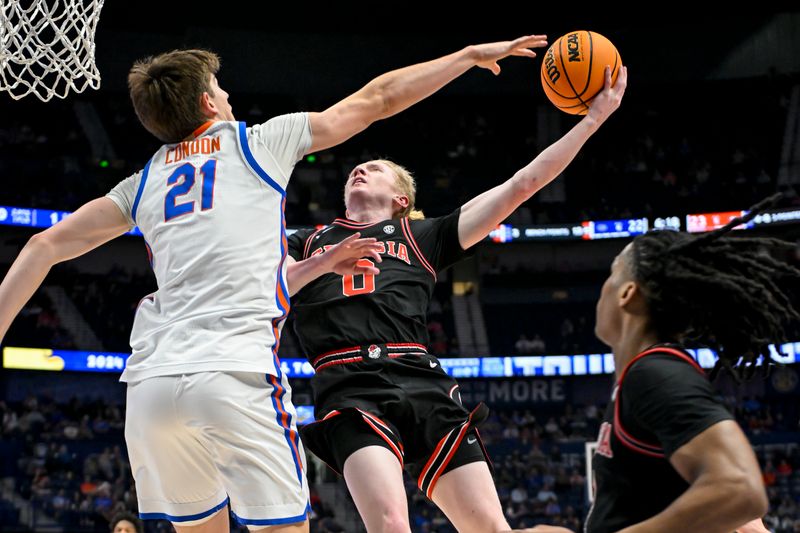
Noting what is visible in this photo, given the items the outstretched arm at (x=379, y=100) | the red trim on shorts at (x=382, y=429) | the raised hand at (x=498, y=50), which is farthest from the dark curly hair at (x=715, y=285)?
the red trim on shorts at (x=382, y=429)

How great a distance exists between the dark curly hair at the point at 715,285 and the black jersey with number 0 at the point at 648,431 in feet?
0.56

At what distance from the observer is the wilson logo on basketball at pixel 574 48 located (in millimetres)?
4438

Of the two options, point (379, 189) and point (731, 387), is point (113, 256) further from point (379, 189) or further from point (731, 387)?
point (379, 189)

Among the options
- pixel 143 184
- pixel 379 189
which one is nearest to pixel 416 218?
pixel 379 189

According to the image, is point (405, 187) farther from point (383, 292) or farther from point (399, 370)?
point (399, 370)

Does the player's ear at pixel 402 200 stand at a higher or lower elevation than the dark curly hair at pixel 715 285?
higher

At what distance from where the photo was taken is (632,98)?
24797 mm

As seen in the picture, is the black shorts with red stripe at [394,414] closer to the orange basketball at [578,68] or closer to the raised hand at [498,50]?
the raised hand at [498,50]

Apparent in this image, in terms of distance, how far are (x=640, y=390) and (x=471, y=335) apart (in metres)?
20.8

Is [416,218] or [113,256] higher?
[113,256]

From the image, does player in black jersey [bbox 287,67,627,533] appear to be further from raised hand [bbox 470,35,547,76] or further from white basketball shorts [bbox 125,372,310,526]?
white basketball shorts [bbox 125,372,310,526]

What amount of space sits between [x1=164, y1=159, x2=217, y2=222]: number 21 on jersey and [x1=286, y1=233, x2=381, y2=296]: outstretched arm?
72cm

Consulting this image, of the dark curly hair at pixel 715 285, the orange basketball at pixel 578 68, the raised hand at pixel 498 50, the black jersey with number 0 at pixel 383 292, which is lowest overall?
the dark curly hair at pixel 715 285

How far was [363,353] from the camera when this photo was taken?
4152 millimetres
